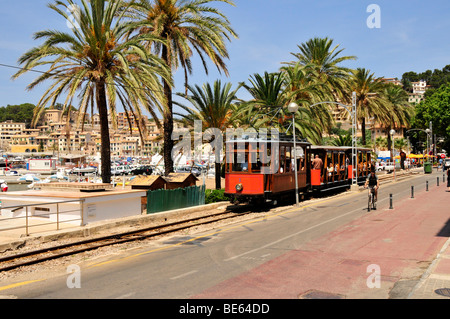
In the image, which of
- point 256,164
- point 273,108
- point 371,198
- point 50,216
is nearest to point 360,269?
point 371,198

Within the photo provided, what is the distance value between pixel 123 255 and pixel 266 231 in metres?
4.69

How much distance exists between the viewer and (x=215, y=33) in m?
21.6

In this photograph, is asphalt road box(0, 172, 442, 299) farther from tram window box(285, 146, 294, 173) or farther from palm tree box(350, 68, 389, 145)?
palm tree box(350, 68, 389, 145)

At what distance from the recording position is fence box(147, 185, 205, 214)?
16422 millimetres

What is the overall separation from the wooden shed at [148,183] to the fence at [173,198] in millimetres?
1627

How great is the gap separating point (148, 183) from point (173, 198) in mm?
1956

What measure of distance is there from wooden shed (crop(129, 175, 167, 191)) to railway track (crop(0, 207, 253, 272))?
150 inches

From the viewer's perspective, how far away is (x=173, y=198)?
17.6 metres

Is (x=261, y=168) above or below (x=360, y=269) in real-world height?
above

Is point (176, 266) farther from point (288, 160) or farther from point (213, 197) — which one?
point (213, 197)

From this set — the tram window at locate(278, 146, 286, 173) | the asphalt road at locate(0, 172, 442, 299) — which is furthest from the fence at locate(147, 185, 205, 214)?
the asphalt road at locate(0, 172, 442, 299)

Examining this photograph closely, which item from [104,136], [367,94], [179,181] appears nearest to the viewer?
[104,136]

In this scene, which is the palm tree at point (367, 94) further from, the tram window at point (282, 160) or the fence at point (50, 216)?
the fence at point (50, 216)

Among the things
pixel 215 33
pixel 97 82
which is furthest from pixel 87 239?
pixel 215 33
